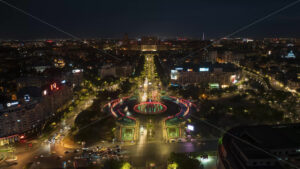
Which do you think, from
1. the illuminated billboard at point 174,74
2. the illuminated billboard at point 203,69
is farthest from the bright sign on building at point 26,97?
the illuminated billboard at point 203,69

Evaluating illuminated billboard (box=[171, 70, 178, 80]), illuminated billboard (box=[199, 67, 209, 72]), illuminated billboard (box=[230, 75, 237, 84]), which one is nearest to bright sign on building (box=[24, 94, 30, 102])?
illuminated billboard (box=[171, 70, 178, 80])

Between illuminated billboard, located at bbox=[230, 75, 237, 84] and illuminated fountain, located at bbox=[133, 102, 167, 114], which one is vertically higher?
illuminated billboard, located at bbox=[230, 75, 237, 84]

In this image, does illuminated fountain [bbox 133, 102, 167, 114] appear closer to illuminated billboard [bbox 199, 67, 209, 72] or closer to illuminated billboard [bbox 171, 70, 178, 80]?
illuminated billboard [bbox 171, 70, 178, 80]

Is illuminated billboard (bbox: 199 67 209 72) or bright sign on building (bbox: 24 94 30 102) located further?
illuminated billboard (bbox: 199 67 209 72)

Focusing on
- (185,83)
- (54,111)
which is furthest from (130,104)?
(185,83)

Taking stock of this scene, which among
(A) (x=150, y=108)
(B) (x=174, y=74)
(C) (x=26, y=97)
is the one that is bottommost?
(A) (x=150, y=108)

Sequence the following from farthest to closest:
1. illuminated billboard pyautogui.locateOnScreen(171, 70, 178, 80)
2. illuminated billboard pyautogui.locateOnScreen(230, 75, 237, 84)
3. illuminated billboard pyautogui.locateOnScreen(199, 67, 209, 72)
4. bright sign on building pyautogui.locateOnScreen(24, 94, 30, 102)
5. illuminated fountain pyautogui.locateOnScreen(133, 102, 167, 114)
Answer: illuminated billboard pyautogui.locateOnScreen(171, 70, 178, 80), illuminated billboard pyautogui.locateOnScreen(199, 67, 209, 72), illuminated billboard pyautogui.locateOnScreen(230, 75, 237, 84), illuminated fountain pyautogui.locateOnScreen(133, 102, 167, 114), bright sign on building pyautogui.locateOnScreen(24, 94, 30, 102)

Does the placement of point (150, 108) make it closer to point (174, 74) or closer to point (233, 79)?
point (174, 74)

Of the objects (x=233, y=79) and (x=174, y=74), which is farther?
(x=174, y=74)

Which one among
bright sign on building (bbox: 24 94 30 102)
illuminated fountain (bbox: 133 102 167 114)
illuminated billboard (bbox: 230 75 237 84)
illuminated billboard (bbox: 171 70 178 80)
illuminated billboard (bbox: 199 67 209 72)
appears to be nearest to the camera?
bright sign on building (bbox: 24 94 30 102)

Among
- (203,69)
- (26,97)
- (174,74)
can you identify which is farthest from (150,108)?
(203,69)

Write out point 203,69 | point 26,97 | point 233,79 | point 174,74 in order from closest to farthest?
point 26,97 < point 203,69 < point 233,79 < point 174,74

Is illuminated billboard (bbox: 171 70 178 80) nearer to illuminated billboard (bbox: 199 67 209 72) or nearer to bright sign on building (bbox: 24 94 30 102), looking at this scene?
illuminated billboard (bbox: 199 67 209 72)

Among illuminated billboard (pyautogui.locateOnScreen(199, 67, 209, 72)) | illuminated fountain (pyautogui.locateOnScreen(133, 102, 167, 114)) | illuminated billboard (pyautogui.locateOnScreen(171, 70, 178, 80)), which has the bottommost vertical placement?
illuminated fountain (pyautogui.locateOnScreen(133, 102, 167, 114))
